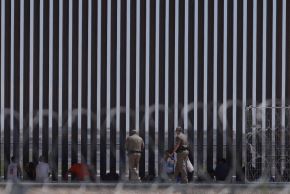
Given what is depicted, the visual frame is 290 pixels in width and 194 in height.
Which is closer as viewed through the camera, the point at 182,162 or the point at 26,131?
the point at 182,162

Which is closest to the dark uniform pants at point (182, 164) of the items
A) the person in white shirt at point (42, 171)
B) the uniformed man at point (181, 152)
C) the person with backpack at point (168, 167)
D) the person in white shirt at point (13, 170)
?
the uniformed man at point (181, 152)

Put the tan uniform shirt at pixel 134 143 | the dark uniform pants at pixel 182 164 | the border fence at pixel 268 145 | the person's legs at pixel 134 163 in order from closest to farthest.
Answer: the border fence at pixel 268 145, the dark uniform pants at pixel 182 164, the tan uniform shirt at pixel 134 143, the person's legs at pixel 134 163

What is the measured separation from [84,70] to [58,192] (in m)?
5.87

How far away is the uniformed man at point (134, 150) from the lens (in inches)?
555

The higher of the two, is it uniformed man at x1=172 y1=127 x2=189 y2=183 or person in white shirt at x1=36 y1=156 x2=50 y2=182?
uniformed man at x1=172 y1=127 x2=189 y2=183

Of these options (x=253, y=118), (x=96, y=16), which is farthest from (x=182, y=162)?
(x=96, y=16)

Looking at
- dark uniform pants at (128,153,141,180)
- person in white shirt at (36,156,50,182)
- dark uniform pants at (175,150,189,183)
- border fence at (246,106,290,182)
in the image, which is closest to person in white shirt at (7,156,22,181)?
person in white shirt at (36,156,50,182)

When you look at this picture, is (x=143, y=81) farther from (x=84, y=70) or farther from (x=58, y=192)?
(x=58, y=192)

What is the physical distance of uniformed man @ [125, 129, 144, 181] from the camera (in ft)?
46.2

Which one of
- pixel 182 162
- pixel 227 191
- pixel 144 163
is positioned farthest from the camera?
pixel 144 163

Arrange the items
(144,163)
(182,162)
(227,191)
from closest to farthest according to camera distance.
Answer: (227,191), (182,162), (144,163)

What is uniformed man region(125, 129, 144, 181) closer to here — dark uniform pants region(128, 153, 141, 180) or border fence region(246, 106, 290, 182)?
dark uniform pants region(128, 153, 141, 180)

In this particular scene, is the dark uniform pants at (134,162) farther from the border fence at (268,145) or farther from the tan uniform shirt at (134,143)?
the border fence at (268,145)

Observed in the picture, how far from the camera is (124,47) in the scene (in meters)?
15.8
